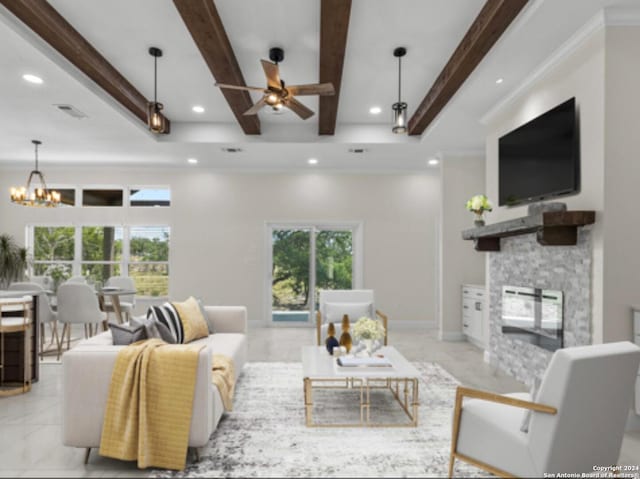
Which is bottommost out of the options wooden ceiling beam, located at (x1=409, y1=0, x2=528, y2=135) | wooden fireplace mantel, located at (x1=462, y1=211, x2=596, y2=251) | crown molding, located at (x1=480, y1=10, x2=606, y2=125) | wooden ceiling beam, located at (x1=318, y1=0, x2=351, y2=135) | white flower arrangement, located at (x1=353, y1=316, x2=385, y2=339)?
white flower arrangement, located at (x1=353, y1=316, x2=385, y2=339)

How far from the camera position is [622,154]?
297 cm

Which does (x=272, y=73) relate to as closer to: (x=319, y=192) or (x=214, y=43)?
(x=214, y=43)

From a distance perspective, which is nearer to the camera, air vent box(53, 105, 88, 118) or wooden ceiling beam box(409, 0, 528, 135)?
wooden ceiling beam box(409, 0, 528, 135)

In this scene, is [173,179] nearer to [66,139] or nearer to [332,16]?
[66,139]

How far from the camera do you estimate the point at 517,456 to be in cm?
203

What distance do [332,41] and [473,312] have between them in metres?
4.26

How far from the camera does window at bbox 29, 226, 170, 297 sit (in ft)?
25.1

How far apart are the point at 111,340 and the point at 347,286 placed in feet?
17.1

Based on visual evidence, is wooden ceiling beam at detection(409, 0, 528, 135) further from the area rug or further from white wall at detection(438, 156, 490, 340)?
the area rug

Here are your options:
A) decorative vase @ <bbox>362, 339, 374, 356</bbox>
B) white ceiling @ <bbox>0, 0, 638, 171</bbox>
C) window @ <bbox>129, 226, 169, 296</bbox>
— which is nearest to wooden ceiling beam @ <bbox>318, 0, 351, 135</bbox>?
white ceiling @ <bbox>0, 0, 638, 171</bbox>

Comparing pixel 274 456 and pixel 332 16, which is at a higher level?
pixel 332 16

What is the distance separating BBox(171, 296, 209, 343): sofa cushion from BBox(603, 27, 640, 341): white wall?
3.44 meters

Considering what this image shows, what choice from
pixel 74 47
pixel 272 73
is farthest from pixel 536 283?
pixel 74 47

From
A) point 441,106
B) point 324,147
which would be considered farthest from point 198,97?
point 441,106
